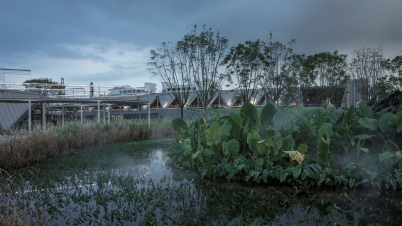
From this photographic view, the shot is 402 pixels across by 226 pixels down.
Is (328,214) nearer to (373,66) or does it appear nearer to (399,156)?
(399,156)

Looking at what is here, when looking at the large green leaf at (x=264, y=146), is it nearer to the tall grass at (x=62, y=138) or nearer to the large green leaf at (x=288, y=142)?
the large green leaf at (x=288, y=142)

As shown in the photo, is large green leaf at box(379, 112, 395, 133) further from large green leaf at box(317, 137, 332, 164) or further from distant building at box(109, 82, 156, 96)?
distant building at box(109, 82, 156, 96)

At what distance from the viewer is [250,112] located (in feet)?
14.6

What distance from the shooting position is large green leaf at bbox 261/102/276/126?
4.45 m

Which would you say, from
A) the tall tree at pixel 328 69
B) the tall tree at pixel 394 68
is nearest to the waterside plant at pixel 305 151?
the tall tree at pixel 328 69

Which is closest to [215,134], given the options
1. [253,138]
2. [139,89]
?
[253,138]

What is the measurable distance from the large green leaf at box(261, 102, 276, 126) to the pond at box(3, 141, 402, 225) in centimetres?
130

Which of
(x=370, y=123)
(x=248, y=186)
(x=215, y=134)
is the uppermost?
(x=370, y=123)

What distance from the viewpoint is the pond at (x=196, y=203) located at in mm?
2393

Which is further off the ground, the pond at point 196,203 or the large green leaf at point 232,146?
the large green leaf at point 232,146

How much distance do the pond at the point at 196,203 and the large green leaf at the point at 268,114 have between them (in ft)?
4.26

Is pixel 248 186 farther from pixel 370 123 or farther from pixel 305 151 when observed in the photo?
pixel 370 123

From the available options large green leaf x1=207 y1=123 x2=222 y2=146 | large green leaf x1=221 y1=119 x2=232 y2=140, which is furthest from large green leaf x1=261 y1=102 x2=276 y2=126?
large green leaf x1=207 y1=123 x2=222 y2=146

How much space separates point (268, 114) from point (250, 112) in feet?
1.15
